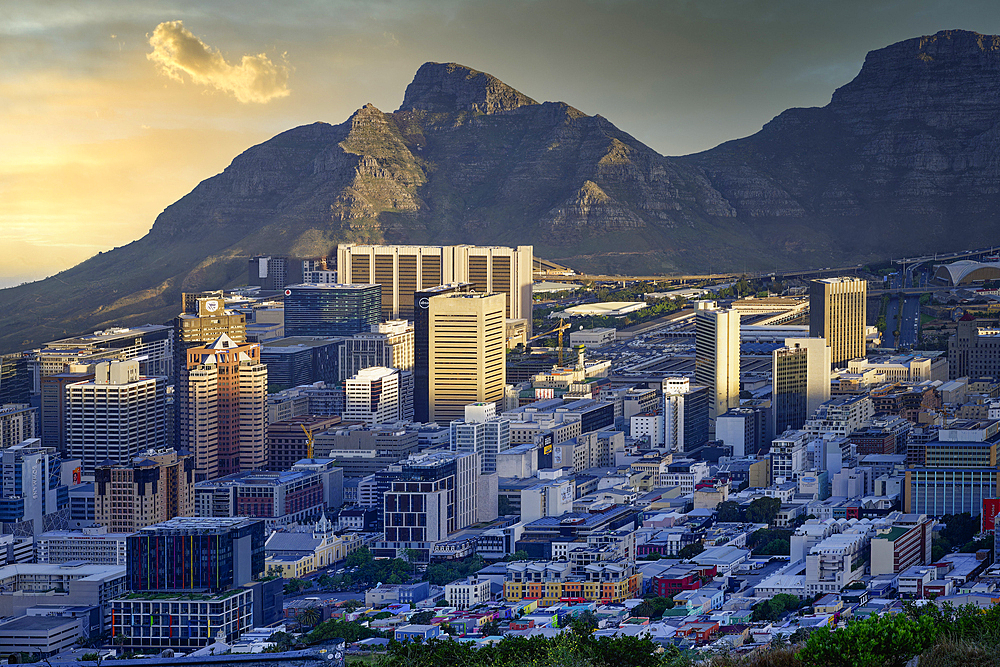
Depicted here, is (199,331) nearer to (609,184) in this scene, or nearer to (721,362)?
(721,362)

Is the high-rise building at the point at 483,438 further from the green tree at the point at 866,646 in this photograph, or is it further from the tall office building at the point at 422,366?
the green tree at the point at 866,646

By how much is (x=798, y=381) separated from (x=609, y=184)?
45.4 m

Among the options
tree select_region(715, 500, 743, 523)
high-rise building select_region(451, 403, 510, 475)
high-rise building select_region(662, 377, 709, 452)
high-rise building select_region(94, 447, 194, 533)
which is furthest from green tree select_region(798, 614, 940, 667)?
high-rise building select_region(662, 377, 709, 452)

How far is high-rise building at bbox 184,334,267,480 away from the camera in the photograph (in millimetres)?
38844

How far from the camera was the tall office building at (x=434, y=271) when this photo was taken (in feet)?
202

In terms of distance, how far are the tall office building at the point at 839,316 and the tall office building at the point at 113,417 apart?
1938 cm

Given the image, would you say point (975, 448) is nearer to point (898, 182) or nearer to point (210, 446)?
point (210, 446)

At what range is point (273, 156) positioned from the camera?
88125 millimetres

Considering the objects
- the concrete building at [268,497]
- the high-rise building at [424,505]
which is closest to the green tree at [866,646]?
the high-rise building at [424,505]

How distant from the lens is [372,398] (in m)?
44.0

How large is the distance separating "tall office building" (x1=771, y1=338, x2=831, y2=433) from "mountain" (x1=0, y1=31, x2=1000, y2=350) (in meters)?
36.7

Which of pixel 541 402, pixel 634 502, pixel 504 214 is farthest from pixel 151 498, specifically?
pixel 504 214

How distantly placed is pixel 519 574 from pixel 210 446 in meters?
12.9

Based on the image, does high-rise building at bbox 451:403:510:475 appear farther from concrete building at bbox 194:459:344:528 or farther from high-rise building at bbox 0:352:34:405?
high-rise building at bbox 0:352:34:405
